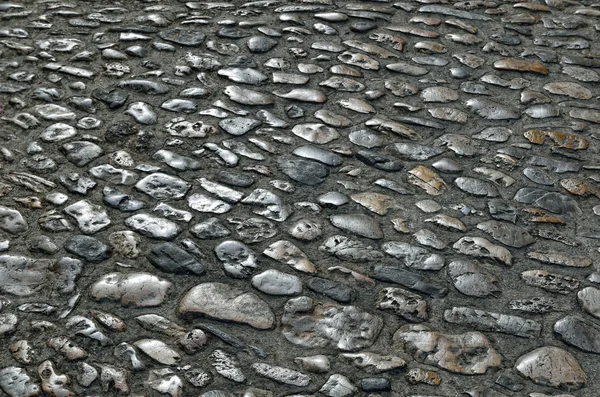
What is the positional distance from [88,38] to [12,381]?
232 cm

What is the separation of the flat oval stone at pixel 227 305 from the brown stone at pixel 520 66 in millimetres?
2107

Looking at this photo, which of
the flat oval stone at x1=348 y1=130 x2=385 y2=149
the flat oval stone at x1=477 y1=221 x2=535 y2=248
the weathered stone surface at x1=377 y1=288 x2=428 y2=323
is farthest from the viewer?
the flat oval stone at x1=348 y1=130 x2=385 y2=149

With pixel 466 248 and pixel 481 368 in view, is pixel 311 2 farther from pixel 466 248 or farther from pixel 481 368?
pixel 481 368

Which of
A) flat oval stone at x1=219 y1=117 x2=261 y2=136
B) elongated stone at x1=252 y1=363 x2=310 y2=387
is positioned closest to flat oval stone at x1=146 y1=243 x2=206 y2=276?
elongated stone at x1=252 y1=363 x2=310 y2=387

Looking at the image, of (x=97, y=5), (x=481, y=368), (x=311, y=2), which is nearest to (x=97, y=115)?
(x=97, y=5)

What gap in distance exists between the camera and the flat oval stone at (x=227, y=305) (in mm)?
2600

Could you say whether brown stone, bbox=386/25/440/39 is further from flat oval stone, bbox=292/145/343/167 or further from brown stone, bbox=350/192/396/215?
brown stone, bbox=350/192/396/215

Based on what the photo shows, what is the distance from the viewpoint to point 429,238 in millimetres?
3010

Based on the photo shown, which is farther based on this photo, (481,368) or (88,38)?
(88,38)

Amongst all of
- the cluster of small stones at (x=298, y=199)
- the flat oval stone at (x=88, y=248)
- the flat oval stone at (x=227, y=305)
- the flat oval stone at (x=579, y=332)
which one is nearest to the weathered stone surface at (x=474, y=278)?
the cluster of small stones at (x=298, y=199)

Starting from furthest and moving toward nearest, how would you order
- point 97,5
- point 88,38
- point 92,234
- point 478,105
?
point 97,5 → point 88,38 → point 478,105 → point 92,234

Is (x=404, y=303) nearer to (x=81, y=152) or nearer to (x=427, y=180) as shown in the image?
(x=427, y=180)

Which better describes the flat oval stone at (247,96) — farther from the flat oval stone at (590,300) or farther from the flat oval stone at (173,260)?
the flat oval stone at (590,300)

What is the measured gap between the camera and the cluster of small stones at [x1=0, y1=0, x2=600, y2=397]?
2.50 m
